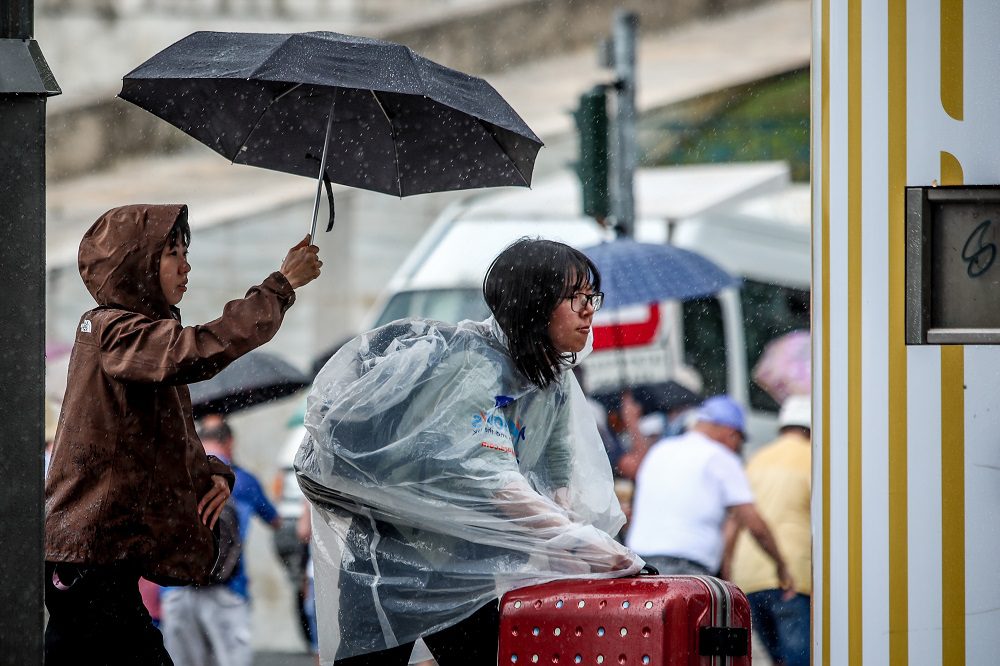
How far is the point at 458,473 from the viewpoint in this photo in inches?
153

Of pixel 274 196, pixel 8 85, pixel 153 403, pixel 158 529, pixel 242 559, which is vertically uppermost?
pixel 274 196

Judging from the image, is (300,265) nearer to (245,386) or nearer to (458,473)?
(458,473)

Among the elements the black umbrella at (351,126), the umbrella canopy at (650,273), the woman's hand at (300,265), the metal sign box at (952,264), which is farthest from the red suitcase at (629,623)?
the umbrella canopy at (650,273)

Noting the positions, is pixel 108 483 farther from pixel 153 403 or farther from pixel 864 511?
pixel 864 511

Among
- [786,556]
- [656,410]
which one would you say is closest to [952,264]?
[786,556]

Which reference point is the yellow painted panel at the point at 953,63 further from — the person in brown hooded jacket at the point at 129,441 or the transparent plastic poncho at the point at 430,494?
the person in brown hooded jacket at the point at 129,441

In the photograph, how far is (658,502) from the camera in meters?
7.24

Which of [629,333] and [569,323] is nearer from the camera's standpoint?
[569,323]

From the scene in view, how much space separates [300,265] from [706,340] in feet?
28.0

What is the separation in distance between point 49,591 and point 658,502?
3.93m

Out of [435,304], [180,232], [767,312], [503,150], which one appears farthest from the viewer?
[767,312]

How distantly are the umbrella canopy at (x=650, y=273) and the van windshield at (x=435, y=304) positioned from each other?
1.77 metres

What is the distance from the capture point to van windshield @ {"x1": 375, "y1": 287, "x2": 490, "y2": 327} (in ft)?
36.5

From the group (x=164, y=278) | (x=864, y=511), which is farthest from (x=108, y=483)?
(x=864, y=511)
